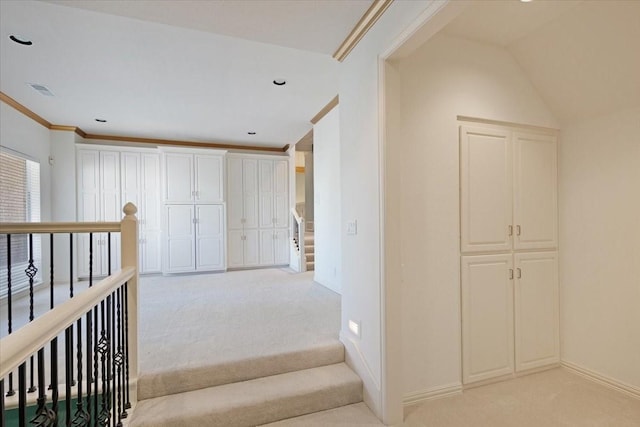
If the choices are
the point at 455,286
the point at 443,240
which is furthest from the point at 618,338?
the point at 443,240

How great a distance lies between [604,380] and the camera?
2492 millimetres

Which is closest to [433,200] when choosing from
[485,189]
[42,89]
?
[485,189]

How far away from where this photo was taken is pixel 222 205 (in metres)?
5.99

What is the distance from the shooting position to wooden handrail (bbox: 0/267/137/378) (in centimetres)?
75

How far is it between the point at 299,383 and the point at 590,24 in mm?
3190

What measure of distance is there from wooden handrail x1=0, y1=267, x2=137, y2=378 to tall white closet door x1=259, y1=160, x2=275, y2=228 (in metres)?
4.95

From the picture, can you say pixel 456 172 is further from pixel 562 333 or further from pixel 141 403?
pixel 141 403

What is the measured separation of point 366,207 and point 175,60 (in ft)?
7.77

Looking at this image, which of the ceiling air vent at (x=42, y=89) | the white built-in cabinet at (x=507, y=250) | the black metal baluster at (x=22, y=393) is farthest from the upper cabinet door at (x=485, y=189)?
the ceiling air vent at (x=42, y=89)

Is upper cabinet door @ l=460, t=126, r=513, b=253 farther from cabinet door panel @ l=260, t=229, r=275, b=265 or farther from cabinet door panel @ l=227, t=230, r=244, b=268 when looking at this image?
cabinet door panel @ l=227, t=230, r=244, b=268

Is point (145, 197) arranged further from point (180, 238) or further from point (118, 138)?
point (118, 138)

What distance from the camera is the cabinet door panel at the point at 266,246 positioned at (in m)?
6.42

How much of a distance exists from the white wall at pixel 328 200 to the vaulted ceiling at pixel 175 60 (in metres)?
0.37

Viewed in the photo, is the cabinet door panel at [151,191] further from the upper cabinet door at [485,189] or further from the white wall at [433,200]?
the upper cabinet door at [485,189]
